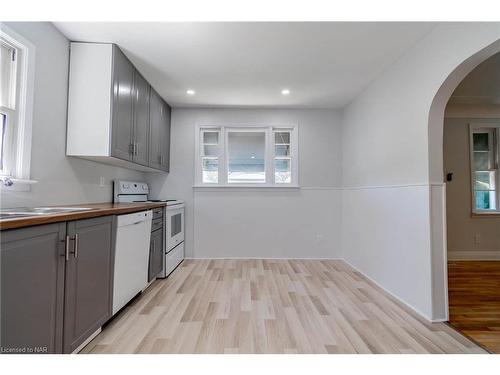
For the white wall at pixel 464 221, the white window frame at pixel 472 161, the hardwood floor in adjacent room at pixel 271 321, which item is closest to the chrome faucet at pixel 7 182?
the hardwood floor in adjacent room at pixel 271 321

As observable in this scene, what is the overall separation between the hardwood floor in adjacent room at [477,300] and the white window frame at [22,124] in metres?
3.45

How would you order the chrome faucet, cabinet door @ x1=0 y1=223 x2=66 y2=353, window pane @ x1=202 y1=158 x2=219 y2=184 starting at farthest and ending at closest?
window pane @ x1=202 y1=158 x2=219 y2=184 → the chrome faucet → cabinet door @ x1=0 y1=223 x2=66 y2=353

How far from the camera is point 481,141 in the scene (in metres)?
4.33

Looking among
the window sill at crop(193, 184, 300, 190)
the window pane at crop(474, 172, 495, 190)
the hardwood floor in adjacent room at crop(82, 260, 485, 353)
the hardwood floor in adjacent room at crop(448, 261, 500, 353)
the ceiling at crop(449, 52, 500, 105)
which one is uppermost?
the ceiling at crop(449, 52, 500, 105)

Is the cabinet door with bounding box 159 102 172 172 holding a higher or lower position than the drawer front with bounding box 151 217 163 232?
higher

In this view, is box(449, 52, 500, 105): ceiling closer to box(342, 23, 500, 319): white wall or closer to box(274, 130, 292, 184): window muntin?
box(342, 23, 500, 319): white wall

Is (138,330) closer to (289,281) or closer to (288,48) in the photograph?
(289,281)

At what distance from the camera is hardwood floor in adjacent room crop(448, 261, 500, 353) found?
1924 millimetres

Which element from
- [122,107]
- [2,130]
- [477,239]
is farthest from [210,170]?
[477,239]

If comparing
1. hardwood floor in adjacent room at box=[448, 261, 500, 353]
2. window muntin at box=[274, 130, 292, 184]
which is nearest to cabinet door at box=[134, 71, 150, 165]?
window muntin at box=[274, 130, 292, 184]

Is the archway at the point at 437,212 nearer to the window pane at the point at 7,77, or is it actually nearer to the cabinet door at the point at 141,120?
the cabinet door at the point at 141,120

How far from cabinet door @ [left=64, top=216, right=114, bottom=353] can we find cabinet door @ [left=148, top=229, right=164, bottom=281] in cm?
85

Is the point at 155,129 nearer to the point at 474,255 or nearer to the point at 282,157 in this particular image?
the point at 282,157

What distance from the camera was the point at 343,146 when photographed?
13.6ft
